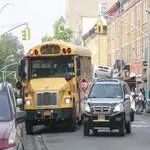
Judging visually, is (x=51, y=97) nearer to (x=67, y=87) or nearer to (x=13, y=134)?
(x=67, y=87)

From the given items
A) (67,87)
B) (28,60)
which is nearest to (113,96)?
(67,87)

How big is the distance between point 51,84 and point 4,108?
13479 millimetres

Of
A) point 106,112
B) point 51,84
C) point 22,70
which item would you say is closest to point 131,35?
point 22,70

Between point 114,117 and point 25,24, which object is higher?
point 25,24

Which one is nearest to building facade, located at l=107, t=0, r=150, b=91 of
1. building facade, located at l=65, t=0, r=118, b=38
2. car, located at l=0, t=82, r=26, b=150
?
car, located at l=0, t=82, r=26, b=150

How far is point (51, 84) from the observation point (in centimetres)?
2652

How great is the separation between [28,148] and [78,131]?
25.5 feet

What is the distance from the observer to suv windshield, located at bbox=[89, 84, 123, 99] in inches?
966

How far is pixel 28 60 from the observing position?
27.3 m

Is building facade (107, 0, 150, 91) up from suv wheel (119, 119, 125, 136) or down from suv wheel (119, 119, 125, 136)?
up

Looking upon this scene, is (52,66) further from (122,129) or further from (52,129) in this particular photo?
(122,129)

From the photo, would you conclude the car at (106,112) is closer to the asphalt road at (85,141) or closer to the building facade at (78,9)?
the asphalt road at (85,141)

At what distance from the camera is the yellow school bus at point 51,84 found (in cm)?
2622

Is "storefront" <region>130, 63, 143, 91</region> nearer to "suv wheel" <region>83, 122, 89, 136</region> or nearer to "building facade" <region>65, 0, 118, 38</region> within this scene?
"suv wheel" <region>83, 122, 89, 136</region>
